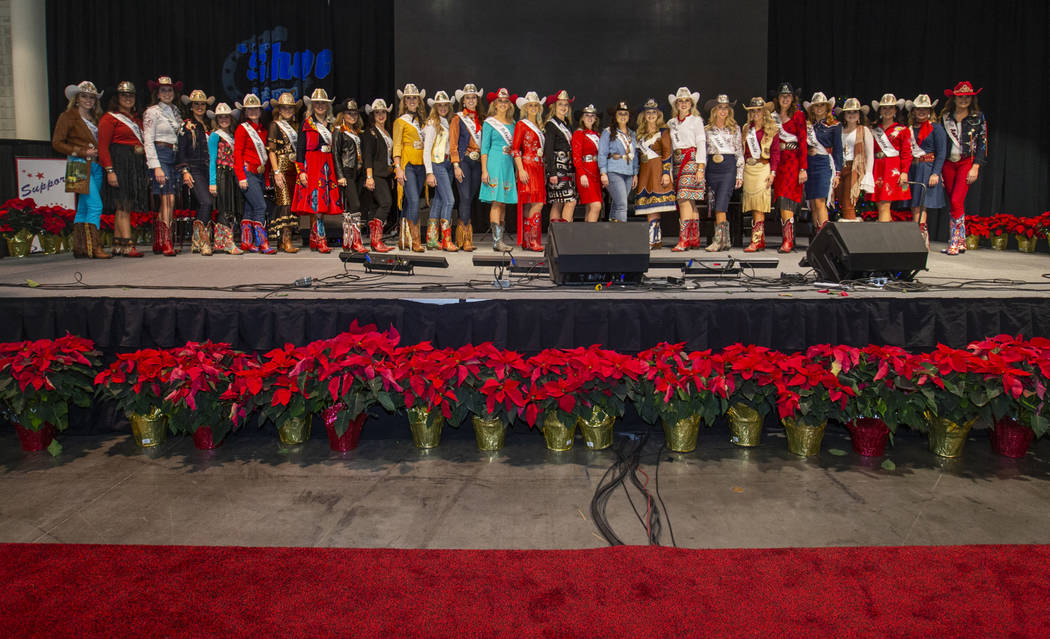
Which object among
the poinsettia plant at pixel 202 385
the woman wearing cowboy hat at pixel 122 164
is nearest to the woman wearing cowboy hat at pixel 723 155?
the poinsettia plant at pixel 202 385

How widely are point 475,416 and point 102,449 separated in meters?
1.54

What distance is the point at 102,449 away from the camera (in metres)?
3.03

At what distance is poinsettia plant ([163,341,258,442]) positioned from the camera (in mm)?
2768

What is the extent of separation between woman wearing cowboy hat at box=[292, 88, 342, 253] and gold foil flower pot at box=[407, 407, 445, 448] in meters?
3.51

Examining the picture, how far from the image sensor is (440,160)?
19.4 feet

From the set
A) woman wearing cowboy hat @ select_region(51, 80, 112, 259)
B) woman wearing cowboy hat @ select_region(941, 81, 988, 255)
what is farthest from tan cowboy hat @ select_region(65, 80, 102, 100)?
woman wearing cowboy hat @ select_region(941, 81, 988, 255)

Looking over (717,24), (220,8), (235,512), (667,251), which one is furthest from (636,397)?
(220,8)

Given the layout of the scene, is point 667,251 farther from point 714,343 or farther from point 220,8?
point 220,8

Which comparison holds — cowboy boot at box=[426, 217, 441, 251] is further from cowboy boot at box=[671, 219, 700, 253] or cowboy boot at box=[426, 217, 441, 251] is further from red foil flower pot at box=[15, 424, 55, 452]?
red foil flower pot at box=[15, 424, 55, 452]

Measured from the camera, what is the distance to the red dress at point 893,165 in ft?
19.8

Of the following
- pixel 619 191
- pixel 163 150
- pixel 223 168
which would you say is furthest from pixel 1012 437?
pixel 163 150

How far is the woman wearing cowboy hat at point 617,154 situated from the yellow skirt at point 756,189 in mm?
978

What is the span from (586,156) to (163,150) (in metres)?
3.33

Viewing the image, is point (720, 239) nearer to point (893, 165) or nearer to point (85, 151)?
point (893, 165)
